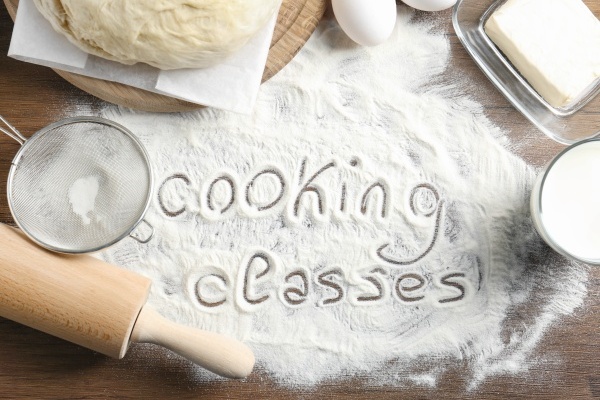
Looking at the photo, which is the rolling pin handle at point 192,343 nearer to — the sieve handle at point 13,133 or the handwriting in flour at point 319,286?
the handwriting in flour at point 319,286

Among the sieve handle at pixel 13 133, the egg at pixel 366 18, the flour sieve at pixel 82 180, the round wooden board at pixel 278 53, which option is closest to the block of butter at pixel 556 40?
the egg at pixel 366 18

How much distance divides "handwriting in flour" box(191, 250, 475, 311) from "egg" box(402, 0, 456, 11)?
1.24 feet

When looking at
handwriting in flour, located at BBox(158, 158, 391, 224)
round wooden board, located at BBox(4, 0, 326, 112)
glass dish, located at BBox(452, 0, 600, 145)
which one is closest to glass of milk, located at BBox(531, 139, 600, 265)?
glass dish, located at BBox(452, 0, 600, 145)

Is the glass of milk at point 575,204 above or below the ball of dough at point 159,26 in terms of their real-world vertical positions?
below

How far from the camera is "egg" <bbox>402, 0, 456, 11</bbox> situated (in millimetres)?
882

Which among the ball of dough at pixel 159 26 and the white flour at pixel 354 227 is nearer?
the ball of dough at pixel 159 26

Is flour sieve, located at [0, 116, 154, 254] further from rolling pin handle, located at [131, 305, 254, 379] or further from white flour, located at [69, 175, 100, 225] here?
rolling pin handle, located at [131, 305, 254, 379]

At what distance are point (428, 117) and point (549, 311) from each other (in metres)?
0.35

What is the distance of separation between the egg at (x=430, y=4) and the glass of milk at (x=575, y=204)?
28 centimetres

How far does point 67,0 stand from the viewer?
0.77 m

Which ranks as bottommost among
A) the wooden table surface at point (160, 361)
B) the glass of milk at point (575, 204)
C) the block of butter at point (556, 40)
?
the wooden table surface at point (160, 361)

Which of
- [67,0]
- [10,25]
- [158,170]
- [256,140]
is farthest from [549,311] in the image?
[10,25]

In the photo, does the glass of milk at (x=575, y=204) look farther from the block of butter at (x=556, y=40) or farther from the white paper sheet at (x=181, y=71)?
the white paper sheet at (x=181, y=71)

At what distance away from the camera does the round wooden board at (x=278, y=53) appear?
0.87m
